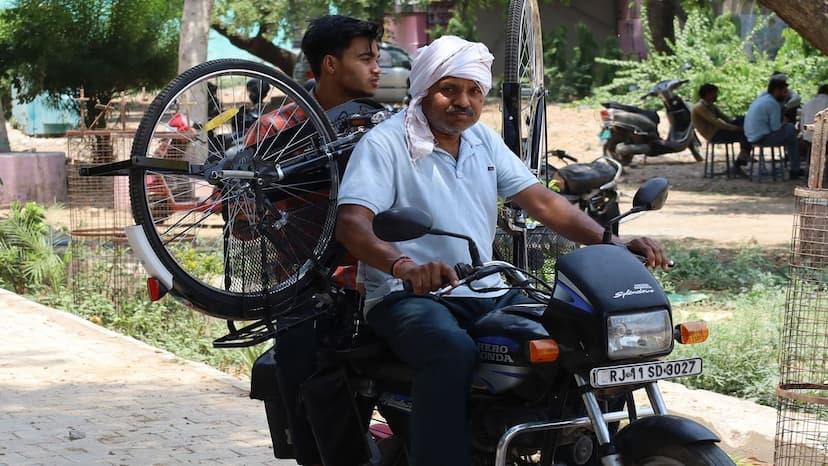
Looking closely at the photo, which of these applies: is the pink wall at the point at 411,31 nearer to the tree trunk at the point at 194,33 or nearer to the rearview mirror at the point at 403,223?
the tree trunk at the point at 194,33

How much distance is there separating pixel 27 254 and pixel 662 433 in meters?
8.43

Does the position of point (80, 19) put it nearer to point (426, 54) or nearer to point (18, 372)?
point (18, 372)

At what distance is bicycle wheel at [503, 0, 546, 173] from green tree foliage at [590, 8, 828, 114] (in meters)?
16.8

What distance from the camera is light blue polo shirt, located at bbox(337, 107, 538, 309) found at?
389 centimetres

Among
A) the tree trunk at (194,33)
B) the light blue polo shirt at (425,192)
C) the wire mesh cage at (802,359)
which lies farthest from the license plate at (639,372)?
the tree trunk at (194,33)

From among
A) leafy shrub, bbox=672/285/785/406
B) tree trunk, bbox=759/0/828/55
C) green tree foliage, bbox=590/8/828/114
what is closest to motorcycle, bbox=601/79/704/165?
green tree foliage, bbox=590/8/828/114

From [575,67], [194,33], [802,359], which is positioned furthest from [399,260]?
[575,67]

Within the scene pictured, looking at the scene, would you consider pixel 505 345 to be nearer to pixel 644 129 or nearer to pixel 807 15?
pixel 807 15

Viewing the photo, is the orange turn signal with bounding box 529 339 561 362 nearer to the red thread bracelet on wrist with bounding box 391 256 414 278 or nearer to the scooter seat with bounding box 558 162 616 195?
the red thread bracelet on wrist with bounding box 391 256 414 278

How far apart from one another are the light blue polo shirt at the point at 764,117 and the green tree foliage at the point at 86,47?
9.44 metres

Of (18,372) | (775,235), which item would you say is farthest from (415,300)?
(775,235)

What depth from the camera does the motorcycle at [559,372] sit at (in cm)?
331

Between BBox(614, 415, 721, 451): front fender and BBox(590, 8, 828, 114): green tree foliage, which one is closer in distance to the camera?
BBox(614, 415, 721, 451): front fender

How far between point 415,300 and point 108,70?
17.4 meters
